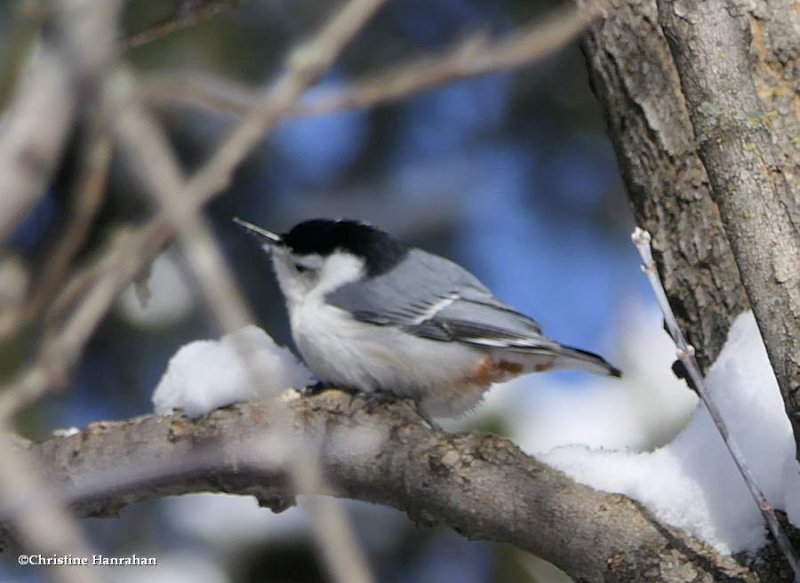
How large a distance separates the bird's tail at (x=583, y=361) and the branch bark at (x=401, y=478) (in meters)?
0.53

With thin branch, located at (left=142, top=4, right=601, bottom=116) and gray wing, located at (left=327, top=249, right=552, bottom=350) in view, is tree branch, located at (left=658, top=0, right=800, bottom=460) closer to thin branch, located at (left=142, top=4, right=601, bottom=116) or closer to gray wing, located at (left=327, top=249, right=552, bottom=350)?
thin branch, located at (left=142, top=4, right=601, bottom=116)

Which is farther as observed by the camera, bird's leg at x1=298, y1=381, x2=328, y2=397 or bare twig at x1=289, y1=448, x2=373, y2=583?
bird's leg at x1=298, y1=381, x2=328, y2=397

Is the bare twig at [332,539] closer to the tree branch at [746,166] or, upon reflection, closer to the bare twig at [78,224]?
the bare twig at [78,224]

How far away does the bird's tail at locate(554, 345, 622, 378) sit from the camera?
240cm

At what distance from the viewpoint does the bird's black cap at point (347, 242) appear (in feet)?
8.46

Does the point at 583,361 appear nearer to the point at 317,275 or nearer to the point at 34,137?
the point at 317,275

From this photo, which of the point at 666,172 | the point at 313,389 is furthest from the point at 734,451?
the point at 313,389

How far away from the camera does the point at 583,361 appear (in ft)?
7.93

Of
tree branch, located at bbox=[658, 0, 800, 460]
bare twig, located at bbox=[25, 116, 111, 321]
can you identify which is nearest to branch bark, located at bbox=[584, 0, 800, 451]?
tree branch, located at bbox=[658, 0, 800, 460]

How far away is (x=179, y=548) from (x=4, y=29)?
4.79 feet

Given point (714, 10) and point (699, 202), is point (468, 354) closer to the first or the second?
point (699, 202)

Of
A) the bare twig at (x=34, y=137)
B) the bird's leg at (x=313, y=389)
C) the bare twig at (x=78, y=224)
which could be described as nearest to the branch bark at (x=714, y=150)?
the bird's leg at (x=313, y=389)

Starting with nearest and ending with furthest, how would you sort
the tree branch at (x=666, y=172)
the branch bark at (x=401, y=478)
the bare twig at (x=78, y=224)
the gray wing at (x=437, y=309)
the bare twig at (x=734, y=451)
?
the bare twig at (x=78, y=224), the bare twig at (x=734, y=451), the branch bark at (x=401, y=478), the tree branch at (x=666, y=172), the gray wing at (x=437, y=309)

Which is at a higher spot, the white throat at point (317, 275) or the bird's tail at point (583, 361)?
the white throat at point (317, 275)
